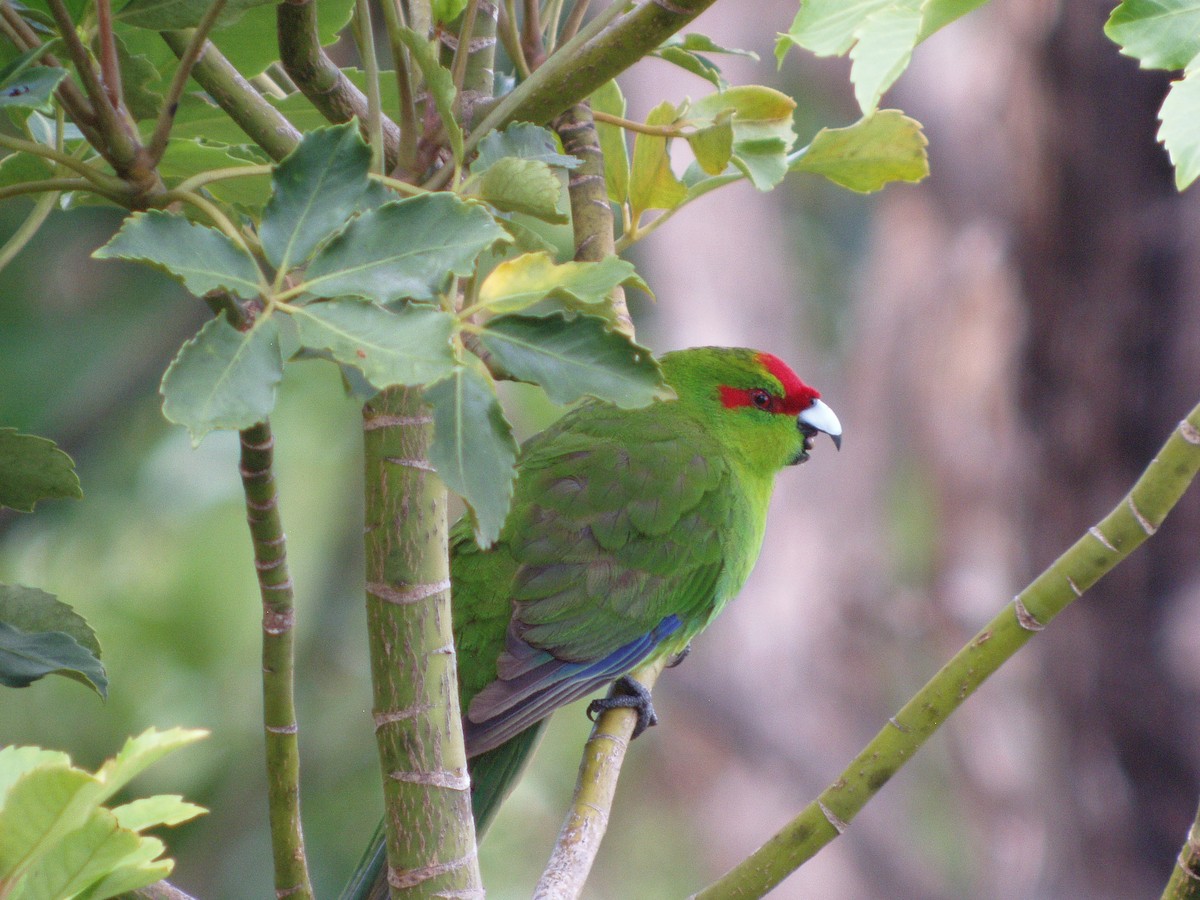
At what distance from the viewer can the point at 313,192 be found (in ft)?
2.77

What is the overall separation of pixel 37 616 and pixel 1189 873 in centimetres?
112

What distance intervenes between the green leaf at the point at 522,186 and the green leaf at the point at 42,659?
579 mm

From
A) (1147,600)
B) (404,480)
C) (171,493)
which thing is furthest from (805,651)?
(404,480)

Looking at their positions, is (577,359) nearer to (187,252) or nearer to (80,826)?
(187,252)

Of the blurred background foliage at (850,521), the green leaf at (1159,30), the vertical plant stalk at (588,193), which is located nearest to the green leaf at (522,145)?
the green leaf at (1159,30)

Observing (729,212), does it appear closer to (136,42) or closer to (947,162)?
(947,162)

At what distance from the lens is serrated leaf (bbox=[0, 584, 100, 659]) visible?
3.86ft

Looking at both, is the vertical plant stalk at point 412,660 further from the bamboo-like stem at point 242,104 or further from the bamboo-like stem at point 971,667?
the bamboo-like stem at point 971,667

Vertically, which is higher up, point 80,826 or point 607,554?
point 607,554

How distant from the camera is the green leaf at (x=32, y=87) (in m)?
0.89

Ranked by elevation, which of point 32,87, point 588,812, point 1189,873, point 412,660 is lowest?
point 1189,873

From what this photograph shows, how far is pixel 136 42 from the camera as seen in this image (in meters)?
1.28

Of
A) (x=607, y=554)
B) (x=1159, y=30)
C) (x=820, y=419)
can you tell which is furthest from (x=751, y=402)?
(x=1159, y=30)

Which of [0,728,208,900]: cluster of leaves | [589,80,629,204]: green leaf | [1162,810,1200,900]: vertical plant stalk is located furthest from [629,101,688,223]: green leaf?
[0,728,208,900]: cluster of leaves
